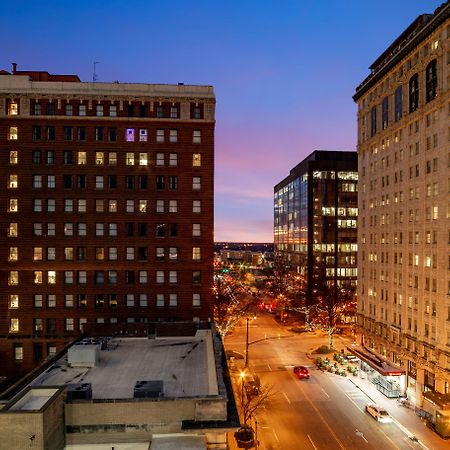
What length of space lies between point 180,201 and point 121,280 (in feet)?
44.9

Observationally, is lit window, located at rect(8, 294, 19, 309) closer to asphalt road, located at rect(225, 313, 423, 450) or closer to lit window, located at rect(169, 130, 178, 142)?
lit window, located at rect(169, 130, 178, 142)

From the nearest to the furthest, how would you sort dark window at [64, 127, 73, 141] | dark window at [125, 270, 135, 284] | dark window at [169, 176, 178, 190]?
dark window at [64, 127, 73, 141]
dark window at [125, 270, 135, 284]
dark window at [169, 176, 178, 190]

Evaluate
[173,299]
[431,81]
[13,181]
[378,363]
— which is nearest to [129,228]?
[173,299]

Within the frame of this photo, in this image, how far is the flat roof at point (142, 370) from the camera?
31.9 meters

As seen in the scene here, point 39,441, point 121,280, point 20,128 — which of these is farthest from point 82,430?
point 20,128

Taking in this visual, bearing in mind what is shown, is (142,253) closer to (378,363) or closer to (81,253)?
(81,253)

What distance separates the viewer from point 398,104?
239 ft

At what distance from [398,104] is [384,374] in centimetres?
4146

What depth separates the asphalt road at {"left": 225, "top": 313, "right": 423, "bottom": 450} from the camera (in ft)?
151

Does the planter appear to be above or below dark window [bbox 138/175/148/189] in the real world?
below

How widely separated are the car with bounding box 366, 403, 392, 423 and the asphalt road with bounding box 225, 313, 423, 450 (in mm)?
641

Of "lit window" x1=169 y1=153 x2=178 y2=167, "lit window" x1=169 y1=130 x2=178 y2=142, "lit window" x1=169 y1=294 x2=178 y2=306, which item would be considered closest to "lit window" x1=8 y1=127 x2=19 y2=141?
"lit window" x1=169 y1=130 x2=178 y2=142

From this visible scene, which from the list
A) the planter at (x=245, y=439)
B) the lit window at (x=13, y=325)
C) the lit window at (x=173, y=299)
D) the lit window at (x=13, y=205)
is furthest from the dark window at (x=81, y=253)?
the planter at (x=245, y=439)

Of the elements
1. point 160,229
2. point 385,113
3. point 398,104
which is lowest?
point 160,229
